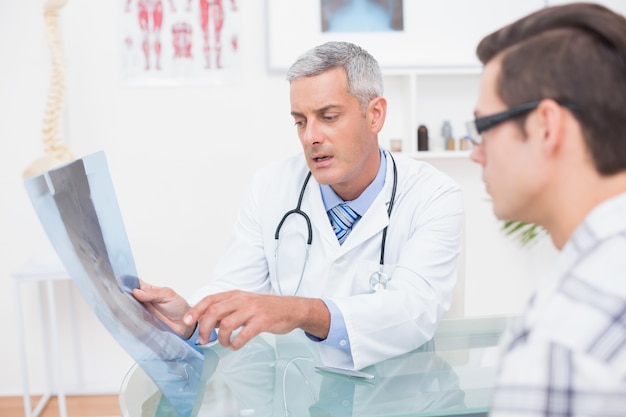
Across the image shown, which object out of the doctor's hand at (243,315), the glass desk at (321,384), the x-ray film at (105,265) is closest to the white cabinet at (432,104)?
the glass desk at (321,384)

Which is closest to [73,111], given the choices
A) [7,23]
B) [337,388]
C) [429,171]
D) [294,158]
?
[7,23]

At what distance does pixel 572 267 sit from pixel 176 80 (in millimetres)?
2307

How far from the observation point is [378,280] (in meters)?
1.45

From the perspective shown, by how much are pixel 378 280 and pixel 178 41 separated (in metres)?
1.65

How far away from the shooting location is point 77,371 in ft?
9.44

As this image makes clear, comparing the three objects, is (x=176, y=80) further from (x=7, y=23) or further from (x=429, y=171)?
(x=429, y=171)

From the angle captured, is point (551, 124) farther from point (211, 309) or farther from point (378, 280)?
point (378, 280)

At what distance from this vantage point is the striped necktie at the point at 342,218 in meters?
1.65

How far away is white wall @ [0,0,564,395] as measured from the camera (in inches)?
106

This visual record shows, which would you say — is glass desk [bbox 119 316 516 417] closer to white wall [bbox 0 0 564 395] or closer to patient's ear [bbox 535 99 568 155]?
patient's ear [bbox 535 99 568 155]

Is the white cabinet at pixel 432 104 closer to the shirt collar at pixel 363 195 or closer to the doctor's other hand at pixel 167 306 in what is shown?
the shirt collar at pixel 363 195

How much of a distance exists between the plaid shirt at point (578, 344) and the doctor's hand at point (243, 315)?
555mm

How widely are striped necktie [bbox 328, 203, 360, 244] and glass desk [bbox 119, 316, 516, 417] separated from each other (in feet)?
1.15

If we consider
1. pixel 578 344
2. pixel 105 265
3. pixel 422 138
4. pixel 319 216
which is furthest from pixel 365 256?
pixel 422 138
